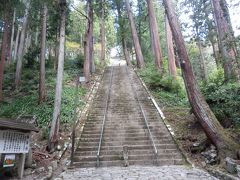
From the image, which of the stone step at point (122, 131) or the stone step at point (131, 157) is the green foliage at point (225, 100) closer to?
the stone step at point (131, 157)

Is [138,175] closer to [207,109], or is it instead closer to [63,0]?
[207,109]

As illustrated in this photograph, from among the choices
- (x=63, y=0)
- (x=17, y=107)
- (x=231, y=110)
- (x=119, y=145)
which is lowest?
Result: (x=119, y=145)

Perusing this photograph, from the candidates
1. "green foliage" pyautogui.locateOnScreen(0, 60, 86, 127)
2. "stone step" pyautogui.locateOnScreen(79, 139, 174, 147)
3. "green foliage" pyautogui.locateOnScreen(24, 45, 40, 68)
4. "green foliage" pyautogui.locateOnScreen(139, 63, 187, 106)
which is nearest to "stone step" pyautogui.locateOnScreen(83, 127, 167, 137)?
"stone step" pyautogui.locateOnScreen(79, 139, 174, 147)

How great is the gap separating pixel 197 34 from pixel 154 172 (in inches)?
832

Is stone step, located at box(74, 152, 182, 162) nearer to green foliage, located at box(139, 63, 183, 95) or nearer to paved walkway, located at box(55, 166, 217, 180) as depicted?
paved walkway, located at box(55, 166, 217, 180)

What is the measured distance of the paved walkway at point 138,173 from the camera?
7.11 meters

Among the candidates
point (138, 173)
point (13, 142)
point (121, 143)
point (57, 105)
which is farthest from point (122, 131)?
point (13, 142)

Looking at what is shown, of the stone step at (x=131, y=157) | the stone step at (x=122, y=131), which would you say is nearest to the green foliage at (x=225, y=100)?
the stone step at (x=131, y=157)

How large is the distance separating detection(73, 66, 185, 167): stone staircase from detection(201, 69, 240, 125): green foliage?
2.07 meters

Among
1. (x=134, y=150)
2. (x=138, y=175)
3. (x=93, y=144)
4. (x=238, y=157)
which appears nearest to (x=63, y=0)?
(x=93, y=144)

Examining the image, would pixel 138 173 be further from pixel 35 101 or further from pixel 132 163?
pixel 35 101

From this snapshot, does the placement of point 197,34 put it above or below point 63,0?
above

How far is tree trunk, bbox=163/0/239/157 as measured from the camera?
818cm

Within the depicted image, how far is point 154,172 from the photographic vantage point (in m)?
7.73
